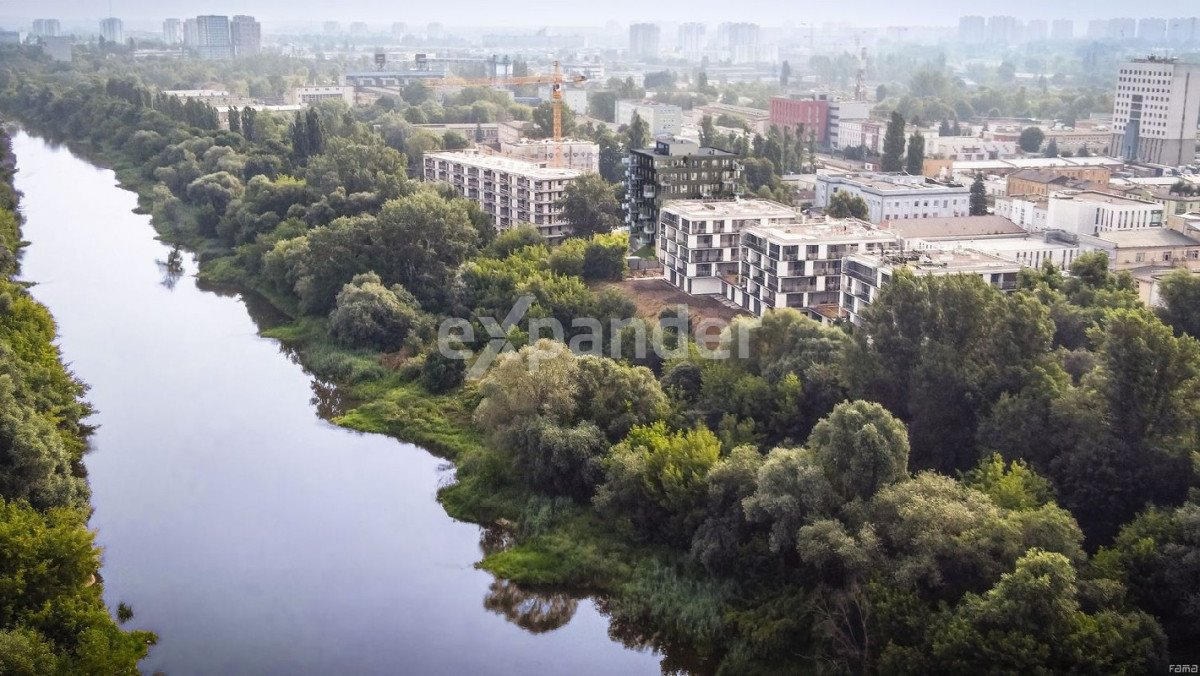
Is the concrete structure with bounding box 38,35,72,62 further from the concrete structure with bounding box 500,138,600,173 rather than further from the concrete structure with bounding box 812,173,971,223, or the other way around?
the concrete structure with bounding box 812,173,971,223

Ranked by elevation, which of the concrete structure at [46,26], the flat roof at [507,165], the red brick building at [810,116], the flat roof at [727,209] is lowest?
the flat roof at [727,209]

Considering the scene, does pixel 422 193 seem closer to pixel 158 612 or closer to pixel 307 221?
pixel 307 221

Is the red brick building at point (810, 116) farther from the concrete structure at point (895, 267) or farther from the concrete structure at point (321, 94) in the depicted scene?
the concrete structure at point (895, 267)

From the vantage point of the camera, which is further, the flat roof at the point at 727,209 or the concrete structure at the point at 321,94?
the concrete structure at the point at 321,94

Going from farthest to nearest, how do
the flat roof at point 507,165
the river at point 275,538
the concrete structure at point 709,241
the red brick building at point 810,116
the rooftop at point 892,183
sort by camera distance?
1. the red brick building at point 810,116
2. the rooftop at point 892,183
3. the flat roof at point 507,165
4. the concrete structure at point 709,241
5. the river at point 275,538

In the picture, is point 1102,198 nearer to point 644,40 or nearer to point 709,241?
point 709,241

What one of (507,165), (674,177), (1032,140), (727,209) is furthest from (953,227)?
(1032,140)

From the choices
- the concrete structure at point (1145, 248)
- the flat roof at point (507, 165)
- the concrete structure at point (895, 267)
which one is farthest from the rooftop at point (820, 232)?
the flat roof at point (507, 165)

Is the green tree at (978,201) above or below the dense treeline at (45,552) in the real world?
above
